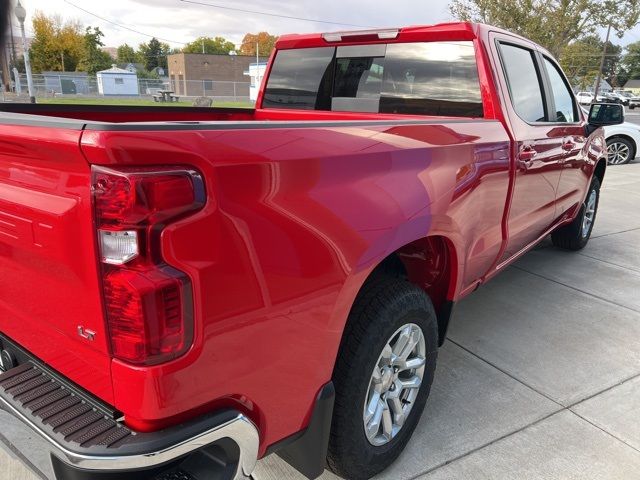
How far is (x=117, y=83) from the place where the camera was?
55.1m

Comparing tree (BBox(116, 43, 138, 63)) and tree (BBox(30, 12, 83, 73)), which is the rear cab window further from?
tree (BBox(116, 43, 138, 63))

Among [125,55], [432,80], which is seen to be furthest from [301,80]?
[125,55]

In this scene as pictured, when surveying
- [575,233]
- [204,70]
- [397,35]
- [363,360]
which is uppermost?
[204,70]

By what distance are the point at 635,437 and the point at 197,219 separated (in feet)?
8.66

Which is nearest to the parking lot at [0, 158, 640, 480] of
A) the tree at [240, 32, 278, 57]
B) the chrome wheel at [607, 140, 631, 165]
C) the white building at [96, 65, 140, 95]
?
the chrome wheel at [607, 140, 631, 165]

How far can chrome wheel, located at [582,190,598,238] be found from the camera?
18.3 ft

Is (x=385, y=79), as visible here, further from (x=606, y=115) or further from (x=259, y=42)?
(x=259, y=42)

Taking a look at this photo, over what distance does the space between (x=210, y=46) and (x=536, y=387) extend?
132041 millimetres

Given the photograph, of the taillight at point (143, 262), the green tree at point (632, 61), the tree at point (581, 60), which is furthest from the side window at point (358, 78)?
the green tree at point (632, 61)

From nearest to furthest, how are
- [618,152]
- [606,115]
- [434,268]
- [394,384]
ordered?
[394,384] < [434,268] < [606,115] < [618,152]

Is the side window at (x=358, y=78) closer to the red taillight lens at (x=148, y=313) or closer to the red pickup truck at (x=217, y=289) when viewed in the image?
the red pickup truck at (x=217, y=289)

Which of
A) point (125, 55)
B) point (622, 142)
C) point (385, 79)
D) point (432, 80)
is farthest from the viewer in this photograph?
point (125, 55)

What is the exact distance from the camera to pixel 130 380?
136 cm

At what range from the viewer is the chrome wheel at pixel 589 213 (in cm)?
557
